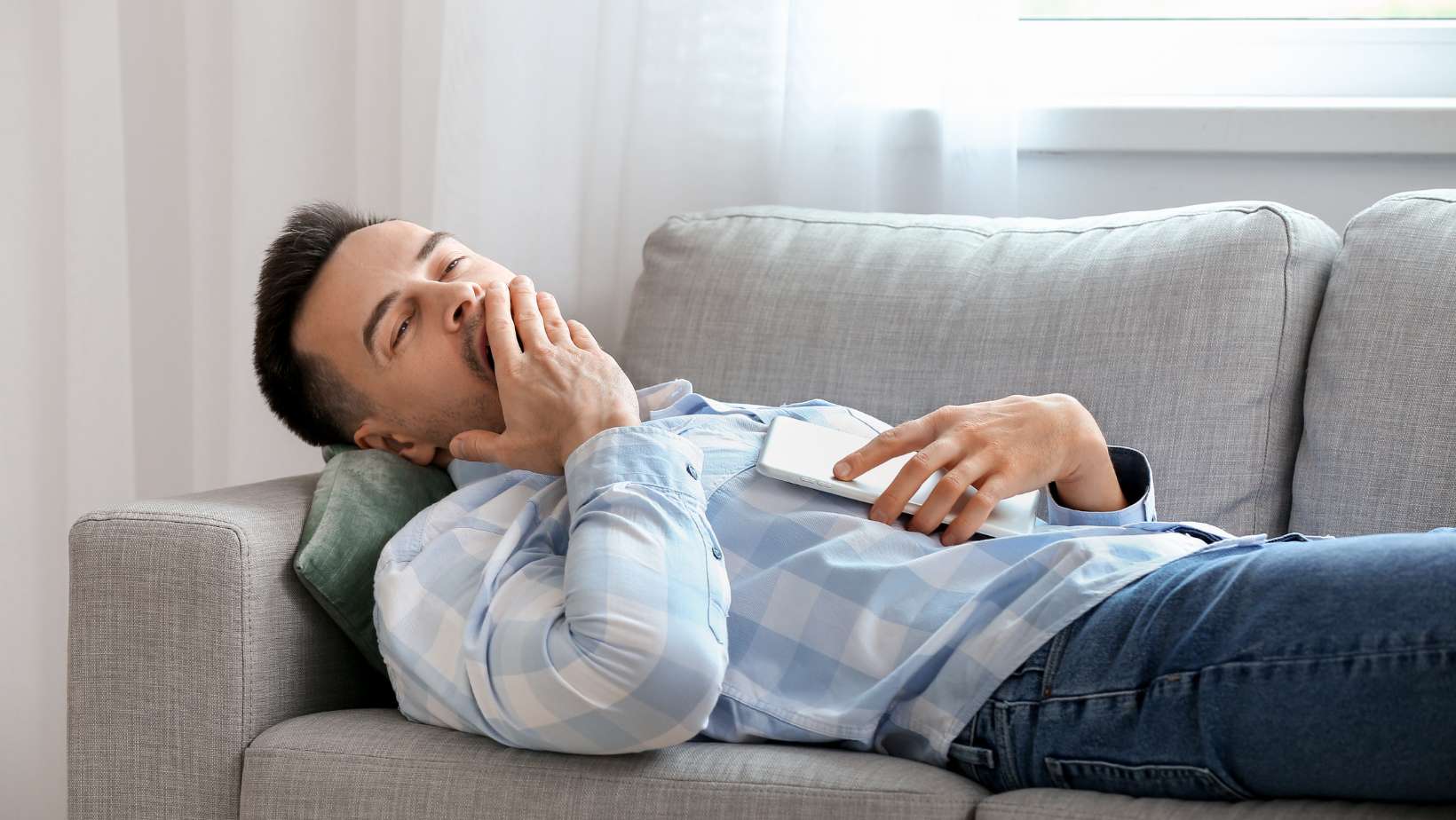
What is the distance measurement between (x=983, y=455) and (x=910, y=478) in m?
0.08

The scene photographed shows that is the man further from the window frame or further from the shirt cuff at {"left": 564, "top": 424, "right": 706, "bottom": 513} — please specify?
the window frame

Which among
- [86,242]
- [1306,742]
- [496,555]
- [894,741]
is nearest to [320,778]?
[496,555]

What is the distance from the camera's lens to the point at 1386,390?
1.39m

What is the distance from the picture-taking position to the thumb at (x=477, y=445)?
1.32 meters

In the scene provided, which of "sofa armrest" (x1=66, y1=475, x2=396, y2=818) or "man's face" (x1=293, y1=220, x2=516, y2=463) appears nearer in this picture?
"sofa armrest" (x1=66, y1=475, x2=396, y2=818)

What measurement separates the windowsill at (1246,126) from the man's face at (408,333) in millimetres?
979

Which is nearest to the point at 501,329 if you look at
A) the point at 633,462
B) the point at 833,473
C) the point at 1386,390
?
the point at 633,462

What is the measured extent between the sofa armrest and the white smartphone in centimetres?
49

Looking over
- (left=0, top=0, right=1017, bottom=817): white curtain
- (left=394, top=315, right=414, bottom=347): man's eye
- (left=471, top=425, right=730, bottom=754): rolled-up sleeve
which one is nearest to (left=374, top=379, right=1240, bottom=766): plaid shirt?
(left=471, top=425, right=730, bottom=754): rolled-up sleeve

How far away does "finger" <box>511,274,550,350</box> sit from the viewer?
1.34 m

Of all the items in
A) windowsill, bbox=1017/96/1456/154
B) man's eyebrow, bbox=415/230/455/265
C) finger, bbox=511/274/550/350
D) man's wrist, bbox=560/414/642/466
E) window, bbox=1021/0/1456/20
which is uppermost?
window, bbox=1021/0/1456/20

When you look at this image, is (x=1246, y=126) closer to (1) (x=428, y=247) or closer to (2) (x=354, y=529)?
(1) (x=428, y=247)

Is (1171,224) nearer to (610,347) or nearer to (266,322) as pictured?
(610,347)

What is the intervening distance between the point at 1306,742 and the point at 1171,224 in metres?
0.82
